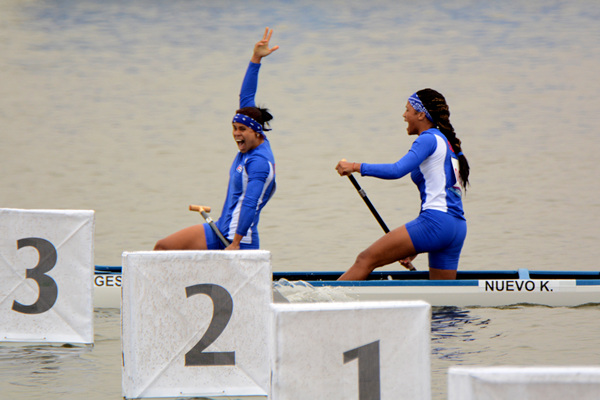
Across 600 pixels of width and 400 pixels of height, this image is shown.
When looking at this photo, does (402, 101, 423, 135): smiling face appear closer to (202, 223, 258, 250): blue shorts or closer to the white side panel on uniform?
(202, 223, 258, 250): blue shorts

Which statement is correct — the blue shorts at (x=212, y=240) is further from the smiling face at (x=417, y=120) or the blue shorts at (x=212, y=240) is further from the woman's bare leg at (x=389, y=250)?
the smiling face at (x=417, y=120)

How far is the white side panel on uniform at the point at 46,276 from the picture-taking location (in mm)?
5711

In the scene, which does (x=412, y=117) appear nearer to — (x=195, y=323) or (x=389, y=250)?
(x=389, y=250)

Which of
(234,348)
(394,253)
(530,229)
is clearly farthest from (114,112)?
(234,348)

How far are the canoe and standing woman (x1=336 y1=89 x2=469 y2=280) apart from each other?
0.91ft

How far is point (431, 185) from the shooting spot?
22.8 feet

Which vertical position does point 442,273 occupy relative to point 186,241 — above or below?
below

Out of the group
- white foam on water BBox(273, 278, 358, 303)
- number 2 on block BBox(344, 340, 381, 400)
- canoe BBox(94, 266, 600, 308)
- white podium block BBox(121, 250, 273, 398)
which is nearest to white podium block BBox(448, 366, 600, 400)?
number 2 on block BBox(344, 340, 381, 400)

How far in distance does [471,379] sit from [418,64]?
61.7ft

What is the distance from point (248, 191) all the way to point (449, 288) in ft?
5.77

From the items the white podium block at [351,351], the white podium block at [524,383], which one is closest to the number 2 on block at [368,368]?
the white podium block at [351,351]

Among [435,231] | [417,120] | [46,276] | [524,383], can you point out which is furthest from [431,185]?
[524,383]

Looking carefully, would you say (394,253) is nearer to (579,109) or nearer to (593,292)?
(593,292)

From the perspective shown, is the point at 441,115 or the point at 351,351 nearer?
the point at 351,351
